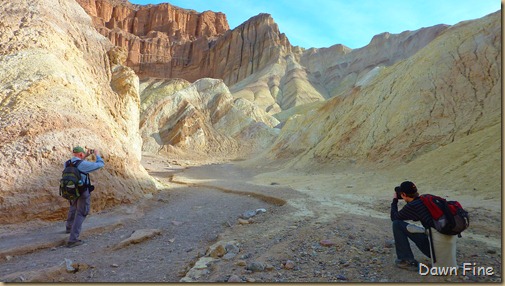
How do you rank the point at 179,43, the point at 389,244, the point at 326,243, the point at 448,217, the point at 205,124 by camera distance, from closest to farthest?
1. the point at 448,217
2. the point at 389,244
3. the point at 326,243
4. the point at 205,124
5. the point at 179,43

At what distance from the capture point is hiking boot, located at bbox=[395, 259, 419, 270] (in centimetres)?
412

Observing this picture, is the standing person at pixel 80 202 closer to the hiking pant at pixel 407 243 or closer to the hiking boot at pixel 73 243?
the hiking boot at pixel 73 243

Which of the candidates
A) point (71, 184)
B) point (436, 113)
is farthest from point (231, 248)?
point (436, 113)

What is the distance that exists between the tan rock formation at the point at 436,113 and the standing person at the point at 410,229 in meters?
7.79

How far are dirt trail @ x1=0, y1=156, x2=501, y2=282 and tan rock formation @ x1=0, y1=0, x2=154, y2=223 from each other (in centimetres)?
74

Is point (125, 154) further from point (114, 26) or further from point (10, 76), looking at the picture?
point (114, 26)

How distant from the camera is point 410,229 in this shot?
4.23 m

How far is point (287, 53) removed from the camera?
100 m

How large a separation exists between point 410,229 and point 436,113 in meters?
15.6

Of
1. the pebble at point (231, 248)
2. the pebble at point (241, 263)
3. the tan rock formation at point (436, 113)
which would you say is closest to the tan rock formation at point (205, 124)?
the tan rock formation at point (436, 113)

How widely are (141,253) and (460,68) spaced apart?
2009 centimetres

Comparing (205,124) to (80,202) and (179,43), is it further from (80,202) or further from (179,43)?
(179,43)

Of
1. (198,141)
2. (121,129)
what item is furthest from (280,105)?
(121,129)

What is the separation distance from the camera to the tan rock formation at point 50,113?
7266 mm
